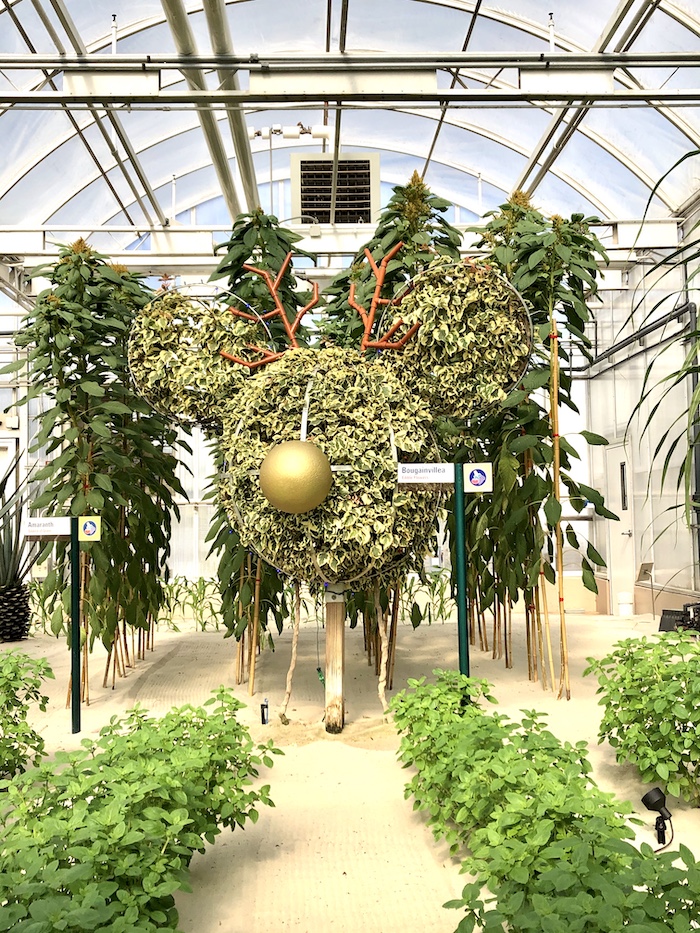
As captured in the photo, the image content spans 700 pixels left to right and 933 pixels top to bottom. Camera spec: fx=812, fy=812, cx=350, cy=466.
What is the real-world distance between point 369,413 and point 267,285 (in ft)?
3.55

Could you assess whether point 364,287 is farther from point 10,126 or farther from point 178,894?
point 10,126

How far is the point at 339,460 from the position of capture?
3.31 m

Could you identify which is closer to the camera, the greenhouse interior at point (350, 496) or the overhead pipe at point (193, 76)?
the greenhouse interior at point (350, 496)

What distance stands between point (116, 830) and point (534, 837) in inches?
32.7

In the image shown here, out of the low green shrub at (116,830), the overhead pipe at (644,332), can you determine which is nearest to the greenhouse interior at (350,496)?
the low green shrub at (116,830)

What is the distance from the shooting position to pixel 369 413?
334cm

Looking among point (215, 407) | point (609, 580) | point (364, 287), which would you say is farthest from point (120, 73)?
point (609, 580)

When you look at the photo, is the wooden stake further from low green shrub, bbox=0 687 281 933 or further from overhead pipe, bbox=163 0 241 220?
overhead pipe, bbox=163 0 241 220

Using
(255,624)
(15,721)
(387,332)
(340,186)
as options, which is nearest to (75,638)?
(15,721)

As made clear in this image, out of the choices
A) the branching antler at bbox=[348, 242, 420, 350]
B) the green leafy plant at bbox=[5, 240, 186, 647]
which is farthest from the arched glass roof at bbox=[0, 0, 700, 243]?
the branching antler at bbox=[348, 242, 420, 350]

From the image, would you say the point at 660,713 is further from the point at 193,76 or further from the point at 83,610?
the point at 193,76

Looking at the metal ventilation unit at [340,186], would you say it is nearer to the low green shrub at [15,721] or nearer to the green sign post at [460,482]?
the green sign post at [460,482]

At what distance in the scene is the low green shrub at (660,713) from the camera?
2420 millimetres

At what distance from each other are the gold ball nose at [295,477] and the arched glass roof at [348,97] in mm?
2294
